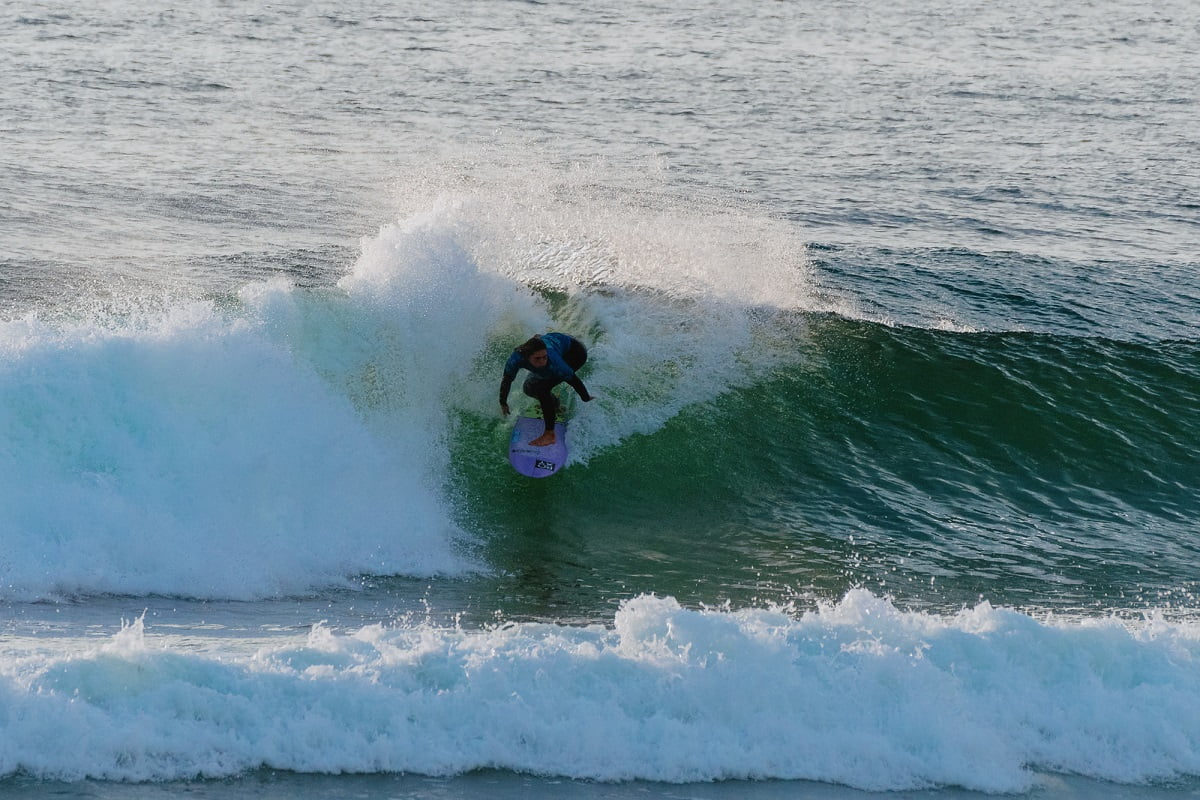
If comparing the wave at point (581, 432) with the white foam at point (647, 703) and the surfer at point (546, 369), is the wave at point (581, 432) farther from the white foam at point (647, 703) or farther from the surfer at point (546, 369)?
the white foam at point (647, 703)

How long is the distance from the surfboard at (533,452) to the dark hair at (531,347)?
0.96 meters

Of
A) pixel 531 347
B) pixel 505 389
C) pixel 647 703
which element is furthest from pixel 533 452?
pixel 647 703

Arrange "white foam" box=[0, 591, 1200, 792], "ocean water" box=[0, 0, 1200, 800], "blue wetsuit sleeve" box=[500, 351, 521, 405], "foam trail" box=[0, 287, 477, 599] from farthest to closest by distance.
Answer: "blue wetsuit sleeve" box=[500, 351, 521, 405], "foam trail" box=[0, 287, 477, 599], "ocean water" box=[0, 0, 1200, 800], "white foam" box=[0, 591, 1200, 792]

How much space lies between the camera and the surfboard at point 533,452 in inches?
453

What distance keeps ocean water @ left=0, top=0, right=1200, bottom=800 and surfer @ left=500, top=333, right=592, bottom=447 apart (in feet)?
2.23

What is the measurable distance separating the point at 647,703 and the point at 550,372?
466 cm

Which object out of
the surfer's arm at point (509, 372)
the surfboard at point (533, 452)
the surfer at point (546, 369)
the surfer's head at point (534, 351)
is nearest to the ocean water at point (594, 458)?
the surfboard at point (533, 452)

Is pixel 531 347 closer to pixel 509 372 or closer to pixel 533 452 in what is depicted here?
pixel 509 372

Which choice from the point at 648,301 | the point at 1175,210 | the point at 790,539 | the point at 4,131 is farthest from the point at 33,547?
the point at 1175,210

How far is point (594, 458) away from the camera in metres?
11.9

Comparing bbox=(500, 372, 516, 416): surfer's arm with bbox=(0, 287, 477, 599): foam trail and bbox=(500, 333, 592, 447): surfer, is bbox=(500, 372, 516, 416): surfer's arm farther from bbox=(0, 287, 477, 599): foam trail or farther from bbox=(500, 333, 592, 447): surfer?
bbox=(0, 287, 477, 599): foam trail

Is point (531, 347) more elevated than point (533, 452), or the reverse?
point (531, 347)

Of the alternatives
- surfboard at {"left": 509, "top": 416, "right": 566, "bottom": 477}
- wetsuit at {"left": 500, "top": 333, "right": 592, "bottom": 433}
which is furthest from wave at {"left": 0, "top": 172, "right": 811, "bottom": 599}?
wetsuit at {"left": 500, "top": 333, "right": 592, "bottom": 433}

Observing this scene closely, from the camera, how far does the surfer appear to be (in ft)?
36.1
